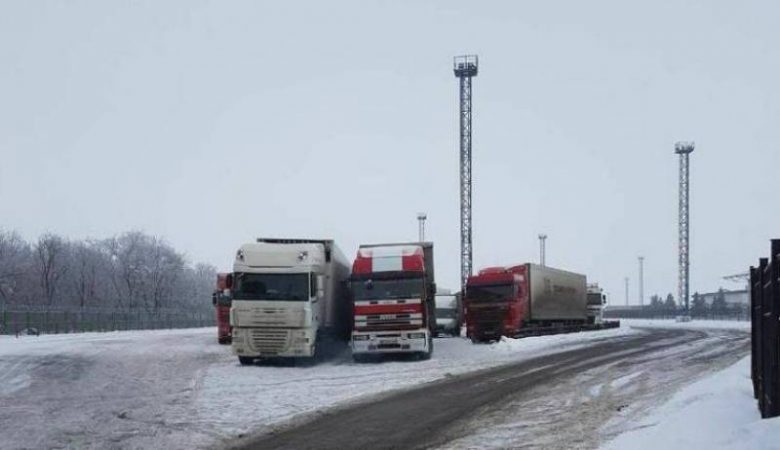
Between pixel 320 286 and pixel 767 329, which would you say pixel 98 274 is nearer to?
pixel 320 286

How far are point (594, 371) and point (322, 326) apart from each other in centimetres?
913

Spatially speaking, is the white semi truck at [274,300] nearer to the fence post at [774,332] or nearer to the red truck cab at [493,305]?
the red truck cab at [493,305]

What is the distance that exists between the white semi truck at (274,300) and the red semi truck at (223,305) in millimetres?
9405

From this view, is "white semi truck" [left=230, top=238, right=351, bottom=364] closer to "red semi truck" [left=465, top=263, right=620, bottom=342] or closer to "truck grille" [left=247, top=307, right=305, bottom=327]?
"truck grille" [left=247, top=307, right=305, bottom=327]

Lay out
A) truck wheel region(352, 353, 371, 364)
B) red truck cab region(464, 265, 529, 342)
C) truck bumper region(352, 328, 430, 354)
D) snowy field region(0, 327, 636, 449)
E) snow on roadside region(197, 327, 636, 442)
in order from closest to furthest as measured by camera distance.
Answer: snowy field region(0, 327, 636, 449)
snow on roadside region(197, 327, 636, 442)
truck bumper region(352, 328, 430, 354)
truck wheel region(352, 353, 371, 364)
red truck cab region(464, 265, 529, 342)

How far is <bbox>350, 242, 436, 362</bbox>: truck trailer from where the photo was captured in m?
25.0

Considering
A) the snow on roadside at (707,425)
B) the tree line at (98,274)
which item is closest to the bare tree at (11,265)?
the tree line at (98,274)

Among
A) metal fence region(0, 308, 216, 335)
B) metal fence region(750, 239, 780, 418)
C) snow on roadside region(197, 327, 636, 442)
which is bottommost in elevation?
metal fence region(0, 308, 216, 335)

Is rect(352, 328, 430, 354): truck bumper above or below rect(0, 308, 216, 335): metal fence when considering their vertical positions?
above

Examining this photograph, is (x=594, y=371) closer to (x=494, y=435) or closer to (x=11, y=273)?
(x=494, y=435)

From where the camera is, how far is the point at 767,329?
9.67m

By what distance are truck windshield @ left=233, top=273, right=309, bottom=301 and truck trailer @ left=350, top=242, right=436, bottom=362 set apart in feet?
9.17

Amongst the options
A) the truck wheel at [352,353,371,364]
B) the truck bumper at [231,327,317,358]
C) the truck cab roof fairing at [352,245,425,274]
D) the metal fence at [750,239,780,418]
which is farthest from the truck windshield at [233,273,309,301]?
the metal fence at [750,239,780,418]

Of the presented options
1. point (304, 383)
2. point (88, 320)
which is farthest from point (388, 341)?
point (88, 320)
